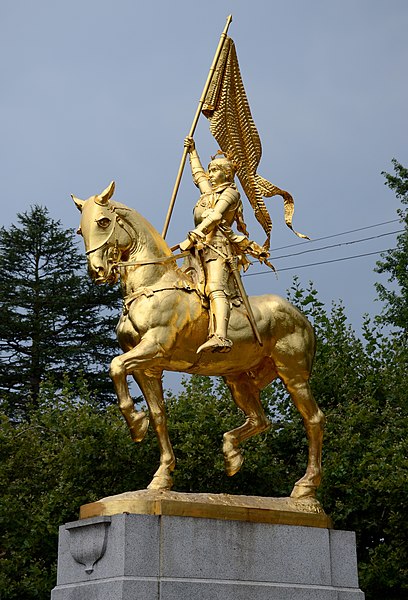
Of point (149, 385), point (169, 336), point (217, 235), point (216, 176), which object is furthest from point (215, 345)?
point (216, 176)

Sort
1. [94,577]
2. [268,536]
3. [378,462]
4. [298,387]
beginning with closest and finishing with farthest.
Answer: [94,577] → [268,536] → [298,387] → [378,462]

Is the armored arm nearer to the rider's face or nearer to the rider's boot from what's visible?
the rider's face

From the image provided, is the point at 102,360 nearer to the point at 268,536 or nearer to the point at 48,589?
the point at 48,589

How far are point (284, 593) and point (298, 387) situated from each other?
2372mm

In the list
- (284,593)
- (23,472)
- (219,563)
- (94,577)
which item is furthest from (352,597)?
(23,472)

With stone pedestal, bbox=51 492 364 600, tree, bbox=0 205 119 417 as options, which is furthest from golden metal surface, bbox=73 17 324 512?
tree, bbox=0 205 119 417

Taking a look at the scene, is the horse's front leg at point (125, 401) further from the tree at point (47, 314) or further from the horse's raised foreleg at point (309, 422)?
the tree at point (47, 314)

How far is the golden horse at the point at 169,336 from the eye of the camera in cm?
1066

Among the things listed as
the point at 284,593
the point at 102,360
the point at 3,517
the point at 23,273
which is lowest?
the point at 284,593

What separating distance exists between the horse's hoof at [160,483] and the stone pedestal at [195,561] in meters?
0.57

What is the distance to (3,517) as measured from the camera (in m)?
18.0

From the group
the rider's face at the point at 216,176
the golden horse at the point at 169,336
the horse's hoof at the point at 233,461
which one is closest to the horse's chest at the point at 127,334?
the golden horse at the point at 169,336

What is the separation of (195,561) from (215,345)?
2.17 meters

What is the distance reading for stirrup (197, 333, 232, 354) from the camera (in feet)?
34.7
